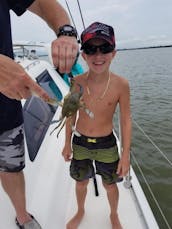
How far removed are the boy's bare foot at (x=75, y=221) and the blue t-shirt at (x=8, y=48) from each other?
35.3 inches

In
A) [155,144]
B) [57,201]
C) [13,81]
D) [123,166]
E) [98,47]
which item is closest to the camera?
[13,81]

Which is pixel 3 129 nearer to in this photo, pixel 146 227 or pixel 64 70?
pixel 64 70

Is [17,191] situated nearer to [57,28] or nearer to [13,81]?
[57,28]

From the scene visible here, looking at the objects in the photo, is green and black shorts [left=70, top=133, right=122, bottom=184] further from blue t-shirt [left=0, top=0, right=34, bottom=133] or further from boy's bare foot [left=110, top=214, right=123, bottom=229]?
blue t-shirt [left=0, top=0, right=34, bottom=133]

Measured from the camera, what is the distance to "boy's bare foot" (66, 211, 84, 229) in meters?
2.36

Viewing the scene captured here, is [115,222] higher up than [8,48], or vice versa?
[8,48]

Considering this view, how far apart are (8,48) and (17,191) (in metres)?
0.85

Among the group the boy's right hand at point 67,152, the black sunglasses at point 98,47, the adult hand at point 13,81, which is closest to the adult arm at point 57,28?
the black sunglasses at point 98,47

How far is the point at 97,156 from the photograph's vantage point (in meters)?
2.39

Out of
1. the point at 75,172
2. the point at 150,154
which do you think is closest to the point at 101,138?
the point at 75,172

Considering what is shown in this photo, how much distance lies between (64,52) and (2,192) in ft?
3.83

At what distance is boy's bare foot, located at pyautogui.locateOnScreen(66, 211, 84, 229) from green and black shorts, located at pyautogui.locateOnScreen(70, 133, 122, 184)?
27 cm

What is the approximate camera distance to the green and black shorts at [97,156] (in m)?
2.37

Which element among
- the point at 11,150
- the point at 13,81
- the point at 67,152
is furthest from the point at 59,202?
the point at 13,81
